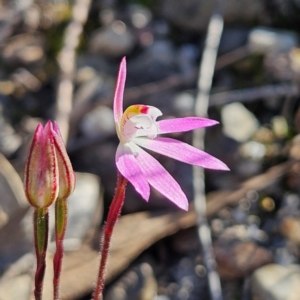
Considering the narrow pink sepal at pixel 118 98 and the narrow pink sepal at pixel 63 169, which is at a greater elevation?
the narrow pink sepal at pixel 118 98

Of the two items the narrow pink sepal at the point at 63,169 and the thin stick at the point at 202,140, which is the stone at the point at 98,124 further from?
the narrow pink sepal at the point at 63,169

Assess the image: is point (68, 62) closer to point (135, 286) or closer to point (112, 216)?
point (135, 286)

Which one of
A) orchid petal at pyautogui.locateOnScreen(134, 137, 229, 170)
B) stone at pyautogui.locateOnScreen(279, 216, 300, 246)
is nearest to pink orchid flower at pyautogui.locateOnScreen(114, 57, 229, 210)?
orchid petal at pyautogui.locateOnScreen(134, 137, 229, 170)

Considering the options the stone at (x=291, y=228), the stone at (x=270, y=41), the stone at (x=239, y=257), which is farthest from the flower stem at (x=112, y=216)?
the stone at (x=270, y=41)

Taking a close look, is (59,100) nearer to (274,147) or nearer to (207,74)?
(207,74)

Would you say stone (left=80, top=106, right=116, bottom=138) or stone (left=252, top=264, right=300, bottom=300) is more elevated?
stone (left=80, top=106, right=116, bottom=138)

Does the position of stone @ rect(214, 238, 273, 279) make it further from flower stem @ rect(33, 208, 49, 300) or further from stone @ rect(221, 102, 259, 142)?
flower stem @ rect(33, 208, 49, 300)
